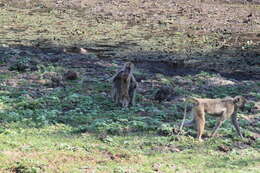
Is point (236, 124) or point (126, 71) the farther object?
point (126, 71)

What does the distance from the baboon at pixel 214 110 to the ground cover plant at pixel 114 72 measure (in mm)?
259

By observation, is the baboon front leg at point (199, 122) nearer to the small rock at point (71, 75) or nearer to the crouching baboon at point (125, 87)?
the crouching baboon at point (125, 87)

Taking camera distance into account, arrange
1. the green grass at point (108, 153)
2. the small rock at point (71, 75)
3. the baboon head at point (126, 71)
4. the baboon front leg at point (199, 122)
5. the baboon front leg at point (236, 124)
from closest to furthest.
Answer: the green grass at point (108, 153)
the baboon front leg at point (199, 122)
the baboon front leg at point (236, 124)
the baboon head at point (126, 71)
the small rock at point (71, 75)

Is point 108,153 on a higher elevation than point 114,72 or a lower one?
higher

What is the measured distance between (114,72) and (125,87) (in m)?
3.51

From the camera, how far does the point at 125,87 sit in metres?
13.9

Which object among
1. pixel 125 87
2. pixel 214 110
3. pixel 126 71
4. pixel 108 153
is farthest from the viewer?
pixel 126 71

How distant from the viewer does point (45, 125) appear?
11719 mm

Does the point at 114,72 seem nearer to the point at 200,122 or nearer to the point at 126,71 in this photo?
the point at 126,71

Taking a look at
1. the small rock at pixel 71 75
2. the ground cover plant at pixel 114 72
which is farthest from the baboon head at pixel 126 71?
the small rock at pixel 71 75

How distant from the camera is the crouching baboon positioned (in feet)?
45.2

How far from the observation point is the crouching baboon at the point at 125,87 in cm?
1379

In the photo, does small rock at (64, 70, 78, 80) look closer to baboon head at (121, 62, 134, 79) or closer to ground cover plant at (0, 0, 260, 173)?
ground cover plant at (0, 0, 260, 173)

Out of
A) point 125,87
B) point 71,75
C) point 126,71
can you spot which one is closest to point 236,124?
point 125,87
